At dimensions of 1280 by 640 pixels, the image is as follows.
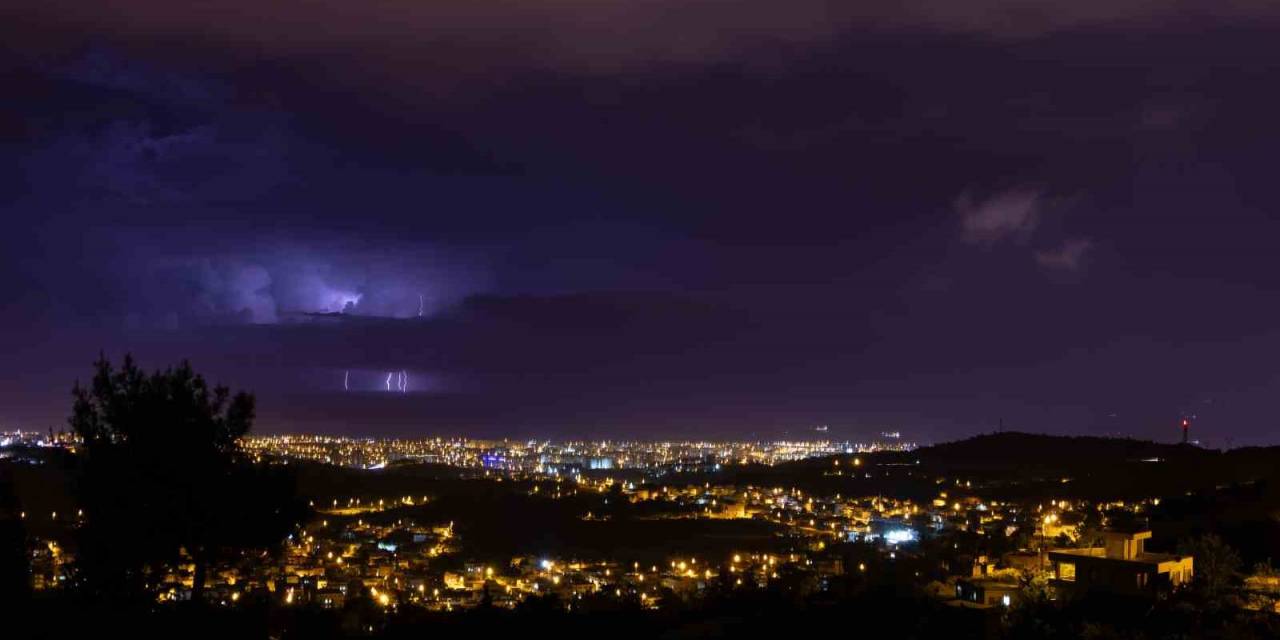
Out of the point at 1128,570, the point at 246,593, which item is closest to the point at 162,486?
the point at 246,593

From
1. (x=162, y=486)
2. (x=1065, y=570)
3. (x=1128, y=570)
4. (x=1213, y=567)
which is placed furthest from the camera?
(x=1065, y=570)

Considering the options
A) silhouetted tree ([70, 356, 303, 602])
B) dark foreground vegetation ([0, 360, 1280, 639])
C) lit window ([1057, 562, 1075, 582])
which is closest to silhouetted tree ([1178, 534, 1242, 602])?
dark foreground vegetation ([0, 360, 1280, 639])

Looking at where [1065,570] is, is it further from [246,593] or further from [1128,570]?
[246,593]

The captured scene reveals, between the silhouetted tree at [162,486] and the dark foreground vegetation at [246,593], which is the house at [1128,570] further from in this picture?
the silhouetted tree at [162,486]

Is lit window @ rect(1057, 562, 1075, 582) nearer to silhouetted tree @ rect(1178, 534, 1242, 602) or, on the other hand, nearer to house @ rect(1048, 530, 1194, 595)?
house @ rect(1048, 530, 1194, 595)

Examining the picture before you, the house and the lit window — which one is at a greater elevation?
the house

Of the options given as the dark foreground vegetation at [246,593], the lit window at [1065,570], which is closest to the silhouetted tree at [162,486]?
the dark foreground vegetation at [246,593]

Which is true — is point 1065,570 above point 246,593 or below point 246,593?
below

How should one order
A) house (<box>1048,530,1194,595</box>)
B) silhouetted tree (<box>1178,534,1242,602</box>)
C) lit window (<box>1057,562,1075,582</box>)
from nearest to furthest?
1. silhouetted tree (<box>1178,534,1242,602</box>)
2. house (<box>1048,530,1194,595</box>)
3. lit window (<box>1057,562,1075,582</box>)

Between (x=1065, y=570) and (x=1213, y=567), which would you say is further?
(x=1065, y=570)

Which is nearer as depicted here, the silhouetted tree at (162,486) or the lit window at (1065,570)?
the silhouetted tree at (162,486)
